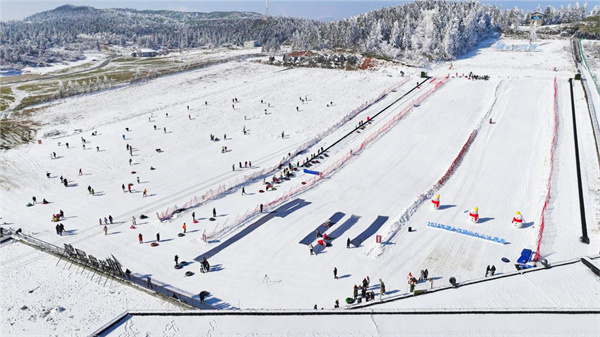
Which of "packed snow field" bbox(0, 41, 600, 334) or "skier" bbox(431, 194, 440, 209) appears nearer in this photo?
"packed snow field" bbox(0, 41, 600, 334)

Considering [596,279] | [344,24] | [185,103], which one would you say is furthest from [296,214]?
[344,24]

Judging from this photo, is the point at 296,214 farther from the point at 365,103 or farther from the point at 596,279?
the point at 365,103

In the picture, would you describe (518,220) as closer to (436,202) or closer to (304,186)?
(436,202)

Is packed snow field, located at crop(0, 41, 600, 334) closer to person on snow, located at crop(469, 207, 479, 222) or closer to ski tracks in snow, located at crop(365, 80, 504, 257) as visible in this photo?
ski tracks in snow, located at crop(365, 80, 504, 257)

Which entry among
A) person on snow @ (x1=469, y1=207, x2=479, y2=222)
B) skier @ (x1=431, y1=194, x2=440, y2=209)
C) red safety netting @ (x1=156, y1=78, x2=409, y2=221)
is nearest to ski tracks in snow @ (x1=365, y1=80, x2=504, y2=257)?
skier @ (x1=431, y1=194, x2=440, y2=209)

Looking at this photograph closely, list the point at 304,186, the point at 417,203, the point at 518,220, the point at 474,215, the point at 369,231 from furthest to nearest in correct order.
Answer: the point at 304,186
the point at 417,203
the point at 474,215
the point at 369,231
the point at 518,220

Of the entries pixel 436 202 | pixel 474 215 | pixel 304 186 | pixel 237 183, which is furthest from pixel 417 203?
pixel 237 183

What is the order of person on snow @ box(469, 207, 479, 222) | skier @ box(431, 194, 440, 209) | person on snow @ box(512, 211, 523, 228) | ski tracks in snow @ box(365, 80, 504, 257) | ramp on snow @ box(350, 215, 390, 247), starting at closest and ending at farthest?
1. ski tracks in snow @ box(365, 80, 504, 257)
2. ramp on snow @ box(350, 215, 390, 247)
3. person on snow @ box(512, 211, 523, 228)
4. person on snow @ box(469, 207, 479, 222)
5. skier @ box(431, 194, 440, 209)

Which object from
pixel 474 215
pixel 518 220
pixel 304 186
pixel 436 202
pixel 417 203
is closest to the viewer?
pixel 518 220

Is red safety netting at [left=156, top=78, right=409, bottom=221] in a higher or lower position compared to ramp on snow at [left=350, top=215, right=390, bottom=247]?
higher
